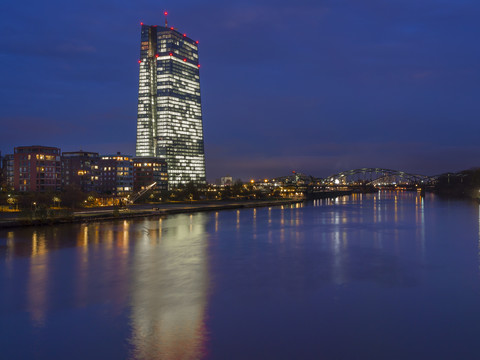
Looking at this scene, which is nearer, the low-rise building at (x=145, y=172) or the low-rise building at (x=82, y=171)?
the low-rise building at (x=82, y=171)

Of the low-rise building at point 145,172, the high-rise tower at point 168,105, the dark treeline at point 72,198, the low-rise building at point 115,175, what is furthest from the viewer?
the high-rise tower at point 168,105

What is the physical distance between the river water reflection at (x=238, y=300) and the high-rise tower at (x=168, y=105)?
71410 mm

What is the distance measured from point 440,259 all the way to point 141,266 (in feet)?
39.2

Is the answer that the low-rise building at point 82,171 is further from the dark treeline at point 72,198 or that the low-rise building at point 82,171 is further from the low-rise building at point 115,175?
the dark treeline at point 72,198

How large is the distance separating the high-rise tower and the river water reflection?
71410mm

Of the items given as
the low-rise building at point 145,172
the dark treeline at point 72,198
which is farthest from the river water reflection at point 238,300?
the low-rise building at point 145,172

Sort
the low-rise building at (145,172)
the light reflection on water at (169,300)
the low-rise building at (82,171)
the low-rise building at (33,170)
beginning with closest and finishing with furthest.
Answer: the light reflection on water at (169,300)
the low-rise building at (33,170)
the low-rise building at (82,171)
the low-rise building at (145,172)

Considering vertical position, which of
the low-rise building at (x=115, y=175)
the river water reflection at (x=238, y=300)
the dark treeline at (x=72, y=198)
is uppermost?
the low-rise building at (x=115, y=175)

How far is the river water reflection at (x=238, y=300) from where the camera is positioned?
7762mm

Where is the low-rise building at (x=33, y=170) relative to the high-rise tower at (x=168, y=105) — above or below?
below

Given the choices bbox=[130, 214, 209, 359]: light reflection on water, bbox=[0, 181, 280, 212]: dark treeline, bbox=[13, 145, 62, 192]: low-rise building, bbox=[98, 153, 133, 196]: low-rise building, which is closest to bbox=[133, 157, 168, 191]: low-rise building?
bbox=[98, 153, 133, 196]: low-rise building

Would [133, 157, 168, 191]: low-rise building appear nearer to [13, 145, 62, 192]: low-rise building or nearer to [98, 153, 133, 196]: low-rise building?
[98, 153, 133, 196]: low-rise building

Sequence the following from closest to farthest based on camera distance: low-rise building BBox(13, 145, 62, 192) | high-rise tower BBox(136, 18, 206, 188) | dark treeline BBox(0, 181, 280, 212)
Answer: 1. dark treeline BBox(0, 181, 280, 212)
2. low-rise building BBox(13, 145, 62, 192)
3. high-rise tower BBox(136, 18, 206, 188)

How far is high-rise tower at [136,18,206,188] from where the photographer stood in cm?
9069
